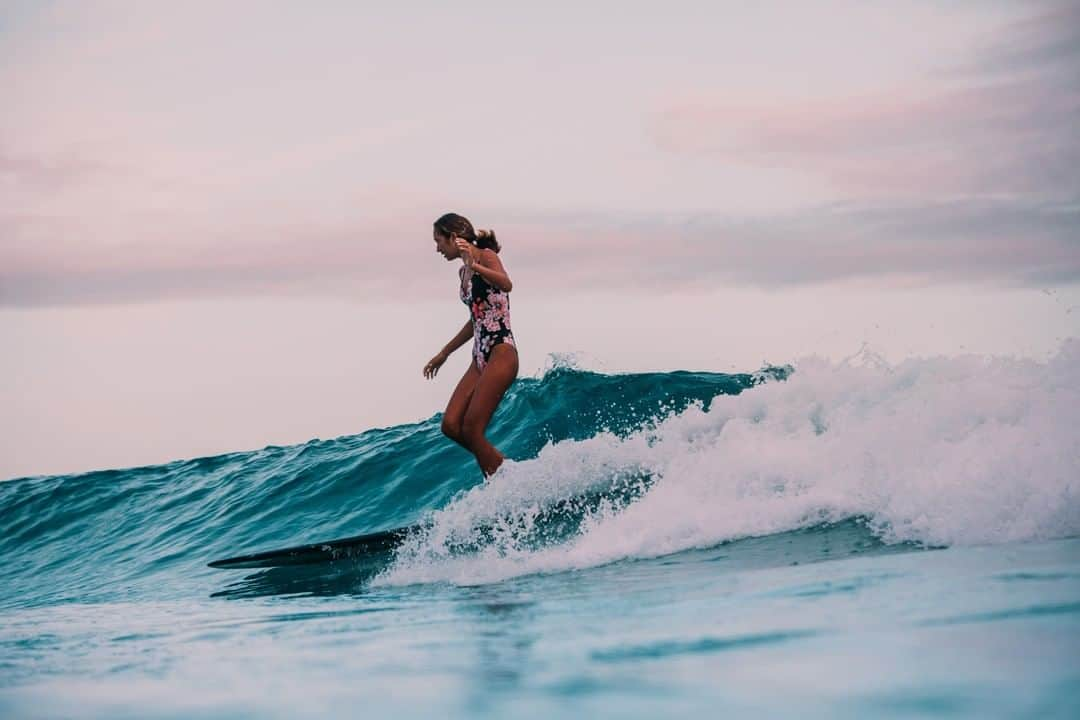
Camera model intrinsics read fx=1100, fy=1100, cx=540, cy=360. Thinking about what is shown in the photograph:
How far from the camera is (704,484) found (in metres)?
7.19

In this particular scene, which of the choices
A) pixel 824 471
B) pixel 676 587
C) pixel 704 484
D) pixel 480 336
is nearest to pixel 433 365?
pixel 480 336

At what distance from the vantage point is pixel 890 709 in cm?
243

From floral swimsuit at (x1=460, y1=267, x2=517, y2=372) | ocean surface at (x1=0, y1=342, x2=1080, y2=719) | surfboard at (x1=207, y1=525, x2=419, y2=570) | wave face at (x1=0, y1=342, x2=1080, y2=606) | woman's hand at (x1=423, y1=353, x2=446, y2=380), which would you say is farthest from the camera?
woman's hand at (x1=423, y1=353, x2=446, y2=380)

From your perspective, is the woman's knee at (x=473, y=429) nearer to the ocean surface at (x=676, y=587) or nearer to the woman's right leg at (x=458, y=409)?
the woman's right leg at (x=458, y=409)

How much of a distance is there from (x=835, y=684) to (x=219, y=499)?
505 inches

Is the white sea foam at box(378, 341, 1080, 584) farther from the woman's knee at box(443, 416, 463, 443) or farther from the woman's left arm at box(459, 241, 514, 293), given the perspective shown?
the woman's left arm at box(459, 241, 514, 293)

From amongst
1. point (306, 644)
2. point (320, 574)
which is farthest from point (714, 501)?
point (306, 644)

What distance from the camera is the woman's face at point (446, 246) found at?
7.66 m

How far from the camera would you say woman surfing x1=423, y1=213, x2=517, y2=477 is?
7652 millimetres

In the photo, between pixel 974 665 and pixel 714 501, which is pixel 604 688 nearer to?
pixel 974 665

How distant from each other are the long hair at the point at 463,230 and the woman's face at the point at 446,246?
0.10 ft

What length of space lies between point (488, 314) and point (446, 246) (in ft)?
2.01

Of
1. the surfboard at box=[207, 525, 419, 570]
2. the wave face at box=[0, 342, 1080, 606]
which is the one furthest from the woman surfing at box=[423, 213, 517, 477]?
the surfboard at box=[207, 525, 419, 570]

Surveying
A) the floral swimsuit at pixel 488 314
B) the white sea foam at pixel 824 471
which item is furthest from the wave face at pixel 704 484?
the floral swimsuit at pixel 488 314
